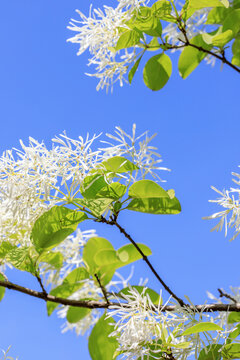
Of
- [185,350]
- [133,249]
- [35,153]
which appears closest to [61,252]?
[133,249]

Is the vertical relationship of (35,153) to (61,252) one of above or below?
above

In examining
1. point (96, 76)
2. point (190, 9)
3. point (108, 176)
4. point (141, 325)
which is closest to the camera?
point (141, 325)

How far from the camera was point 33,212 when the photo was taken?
966mm

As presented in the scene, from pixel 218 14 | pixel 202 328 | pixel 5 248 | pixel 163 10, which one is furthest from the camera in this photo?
pixel 218 14

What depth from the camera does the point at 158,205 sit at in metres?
0.97

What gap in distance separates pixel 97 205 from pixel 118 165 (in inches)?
3.7

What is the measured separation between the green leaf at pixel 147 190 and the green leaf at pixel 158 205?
20mm

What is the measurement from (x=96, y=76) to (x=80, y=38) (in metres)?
0.13

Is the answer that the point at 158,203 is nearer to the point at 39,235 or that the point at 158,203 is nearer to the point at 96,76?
the point at 39,235

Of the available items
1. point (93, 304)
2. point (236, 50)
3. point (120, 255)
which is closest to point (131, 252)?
point (120, 255)

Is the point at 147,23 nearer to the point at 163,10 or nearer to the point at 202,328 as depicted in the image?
the point at 163,10

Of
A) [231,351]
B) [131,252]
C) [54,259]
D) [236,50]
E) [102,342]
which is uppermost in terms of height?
[236,50]

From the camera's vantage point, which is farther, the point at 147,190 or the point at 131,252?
the point at 131,252

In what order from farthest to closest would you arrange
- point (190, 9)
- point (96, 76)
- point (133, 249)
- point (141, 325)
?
point (96, 76)
point (190, 9)
point (133, 249)
point (141, 325)
